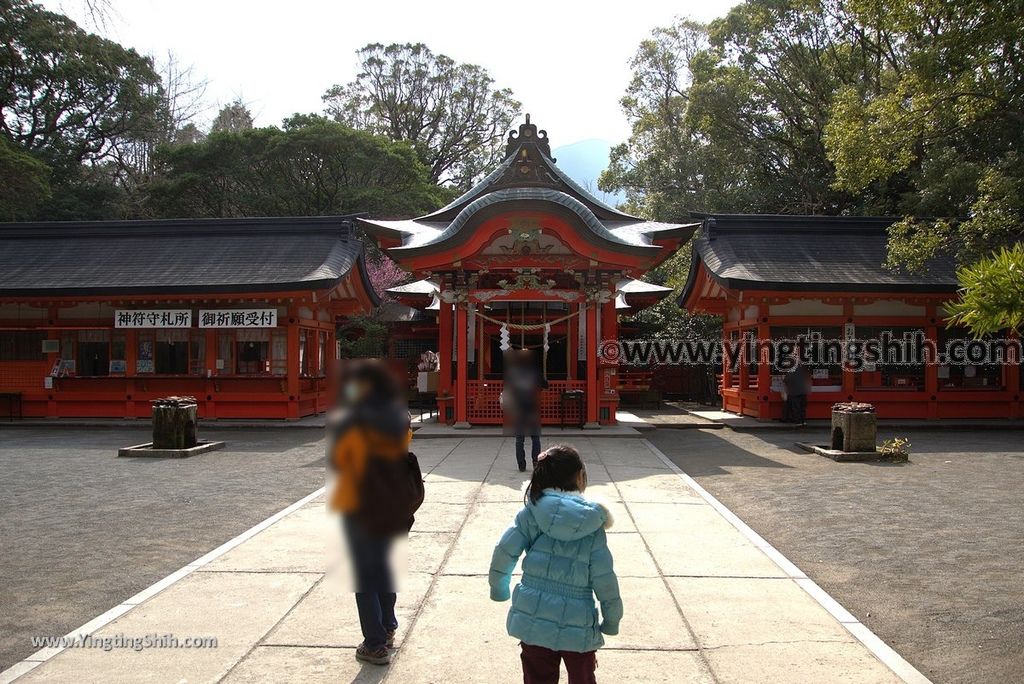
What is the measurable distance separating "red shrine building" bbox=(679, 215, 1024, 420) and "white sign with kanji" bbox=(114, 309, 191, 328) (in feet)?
42.4

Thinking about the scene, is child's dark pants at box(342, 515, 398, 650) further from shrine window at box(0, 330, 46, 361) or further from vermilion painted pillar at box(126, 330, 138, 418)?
shrine window at box(0, 330, 46, 361)

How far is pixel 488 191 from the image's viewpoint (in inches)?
715

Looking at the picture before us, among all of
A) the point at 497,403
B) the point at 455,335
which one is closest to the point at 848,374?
the point at 497,403

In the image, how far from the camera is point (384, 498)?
3.42m

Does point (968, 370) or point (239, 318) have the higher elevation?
point (239, 318)

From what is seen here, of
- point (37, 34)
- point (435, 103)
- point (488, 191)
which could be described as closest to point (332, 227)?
point (488, 191)

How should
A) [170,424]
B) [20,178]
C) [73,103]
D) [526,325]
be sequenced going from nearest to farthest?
[170,424], [526,325], [20,178], [73,103]

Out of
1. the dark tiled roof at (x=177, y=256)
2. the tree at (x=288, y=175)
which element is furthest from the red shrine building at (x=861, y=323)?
the tree at (x=288, y=175)

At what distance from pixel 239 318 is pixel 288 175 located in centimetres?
1656

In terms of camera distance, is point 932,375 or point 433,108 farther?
point 433,108

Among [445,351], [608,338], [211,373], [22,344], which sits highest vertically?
[608,338]

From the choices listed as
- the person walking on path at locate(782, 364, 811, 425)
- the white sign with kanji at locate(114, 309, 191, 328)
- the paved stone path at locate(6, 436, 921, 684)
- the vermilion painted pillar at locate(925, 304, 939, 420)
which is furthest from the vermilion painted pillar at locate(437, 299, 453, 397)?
the vermilion painted pillar at locate(925, 304, 939, 420)

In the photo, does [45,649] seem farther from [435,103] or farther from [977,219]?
[435,103]

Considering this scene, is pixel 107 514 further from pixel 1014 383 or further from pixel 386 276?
pixel 386 276
